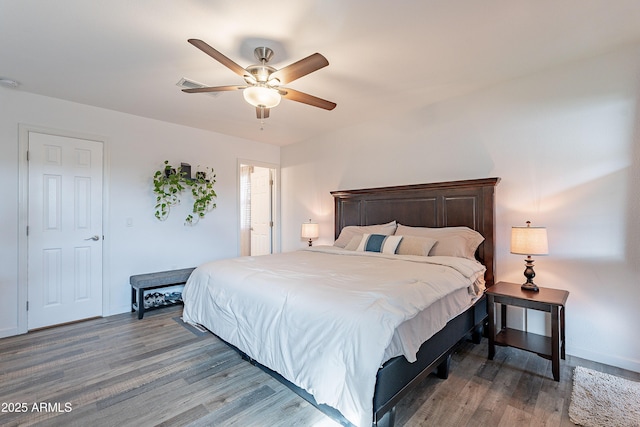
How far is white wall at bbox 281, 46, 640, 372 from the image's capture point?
7.75 ft

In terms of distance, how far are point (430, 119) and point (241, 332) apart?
313 cm

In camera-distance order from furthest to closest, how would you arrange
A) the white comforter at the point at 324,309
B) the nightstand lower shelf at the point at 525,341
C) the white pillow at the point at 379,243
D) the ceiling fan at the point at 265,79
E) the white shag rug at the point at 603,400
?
the white pillow at the point at 379,243 < the nightstand lower shelf at the point at 525,341 < the ceiling fan at the point at 265,79 < the white shag rug at the point at 603,400 < the white comforter at the point at 324,309

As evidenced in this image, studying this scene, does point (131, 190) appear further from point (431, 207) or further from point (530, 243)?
point (530, 243)

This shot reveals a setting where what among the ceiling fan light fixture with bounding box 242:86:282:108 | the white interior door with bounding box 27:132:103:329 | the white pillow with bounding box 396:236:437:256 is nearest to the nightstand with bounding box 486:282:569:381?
the white pillow with bounding box 396:236:437:256

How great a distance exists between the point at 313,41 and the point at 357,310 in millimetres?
1970

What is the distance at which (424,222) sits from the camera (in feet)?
11.5

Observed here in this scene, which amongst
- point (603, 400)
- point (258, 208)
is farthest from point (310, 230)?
point (603, 400)

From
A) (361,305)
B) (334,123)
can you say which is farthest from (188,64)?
(361,305)

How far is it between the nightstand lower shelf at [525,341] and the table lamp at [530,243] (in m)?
0.43

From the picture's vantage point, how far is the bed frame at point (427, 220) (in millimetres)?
1606

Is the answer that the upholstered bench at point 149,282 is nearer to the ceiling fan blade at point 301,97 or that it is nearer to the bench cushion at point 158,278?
the bench cushion at point 158,278

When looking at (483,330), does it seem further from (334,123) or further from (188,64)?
(188,64)

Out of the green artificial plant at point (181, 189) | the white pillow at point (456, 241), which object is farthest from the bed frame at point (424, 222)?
the green artificial plant at point (181, 189)

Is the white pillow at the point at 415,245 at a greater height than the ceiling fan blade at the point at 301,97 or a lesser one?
lesser
